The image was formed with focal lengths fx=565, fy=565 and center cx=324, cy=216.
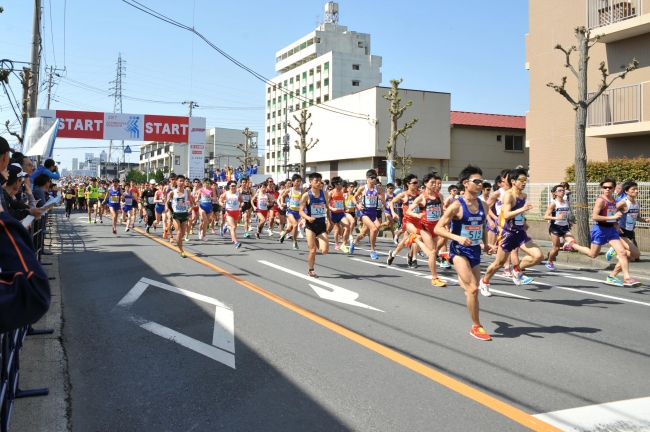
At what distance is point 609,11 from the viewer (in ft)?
70.2

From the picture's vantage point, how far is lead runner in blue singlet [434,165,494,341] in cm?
629

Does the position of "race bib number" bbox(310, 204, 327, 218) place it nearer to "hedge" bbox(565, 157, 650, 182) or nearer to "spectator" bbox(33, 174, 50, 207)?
"spectator" bbox(33, 174, 50, 207)

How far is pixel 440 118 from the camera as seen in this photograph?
46.4 meters

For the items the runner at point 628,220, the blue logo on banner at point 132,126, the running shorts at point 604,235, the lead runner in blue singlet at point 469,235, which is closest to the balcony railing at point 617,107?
the runner at point 628,220

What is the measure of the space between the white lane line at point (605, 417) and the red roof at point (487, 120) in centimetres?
4312

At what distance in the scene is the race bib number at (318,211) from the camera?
10.9 meters

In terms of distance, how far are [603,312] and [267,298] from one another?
4.80 meters

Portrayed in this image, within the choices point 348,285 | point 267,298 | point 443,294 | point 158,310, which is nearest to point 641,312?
point 443,294

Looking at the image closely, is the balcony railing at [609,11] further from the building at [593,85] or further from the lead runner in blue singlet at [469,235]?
the lead runner in blue singlet at [469,235]

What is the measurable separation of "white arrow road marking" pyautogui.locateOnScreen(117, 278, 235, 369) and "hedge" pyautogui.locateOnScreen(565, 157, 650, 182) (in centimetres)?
1543

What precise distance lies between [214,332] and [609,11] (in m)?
21.2

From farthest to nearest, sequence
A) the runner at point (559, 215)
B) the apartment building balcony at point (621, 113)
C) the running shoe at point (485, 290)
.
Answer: the apartment building balcony at point (621, 113) < the runner at point (559, 215) < the running shoe at point (485, 290)

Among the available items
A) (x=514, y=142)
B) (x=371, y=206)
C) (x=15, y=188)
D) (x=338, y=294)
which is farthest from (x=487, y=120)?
(x=15, y=188)

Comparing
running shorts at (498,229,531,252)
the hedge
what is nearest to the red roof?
the hedge
